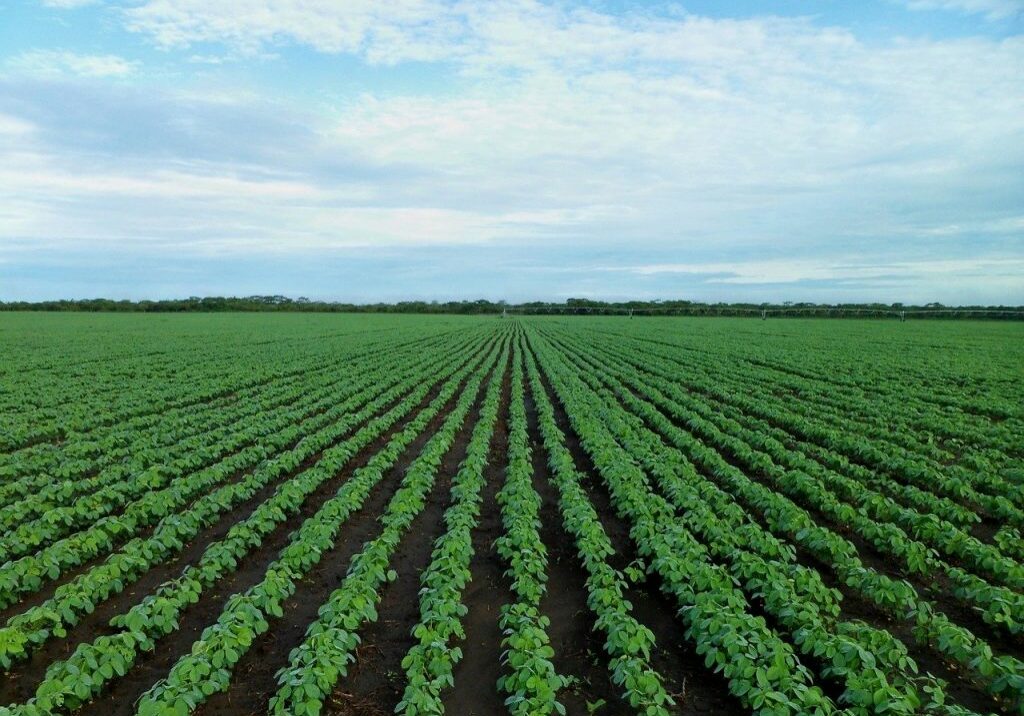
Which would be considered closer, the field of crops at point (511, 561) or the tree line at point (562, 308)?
the field of crops at point (511, 561)

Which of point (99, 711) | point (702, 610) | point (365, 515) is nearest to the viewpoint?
point (99, 711)


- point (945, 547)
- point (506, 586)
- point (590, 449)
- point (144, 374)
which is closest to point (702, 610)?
point (506, 586)

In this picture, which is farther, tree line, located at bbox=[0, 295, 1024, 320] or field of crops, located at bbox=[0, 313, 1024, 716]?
tree line, located at bbox=[0, 295, 1024, 320]

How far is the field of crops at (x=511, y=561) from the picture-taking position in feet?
16.5

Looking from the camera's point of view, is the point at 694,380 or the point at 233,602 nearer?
the point at 233,602

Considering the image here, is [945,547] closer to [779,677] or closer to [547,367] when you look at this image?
[779,677]

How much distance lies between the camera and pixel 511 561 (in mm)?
7492

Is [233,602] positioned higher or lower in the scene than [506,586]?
higher

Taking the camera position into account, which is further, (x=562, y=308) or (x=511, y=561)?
(x=562, y=308)

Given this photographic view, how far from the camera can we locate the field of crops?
5.04 m

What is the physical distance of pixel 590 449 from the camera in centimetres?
1249

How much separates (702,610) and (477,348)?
35.3 meters

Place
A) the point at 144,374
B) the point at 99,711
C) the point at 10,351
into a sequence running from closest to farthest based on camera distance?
the point at 99,711
the point at 144,374
the point at 10,351

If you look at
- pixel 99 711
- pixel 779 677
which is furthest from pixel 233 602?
pixel 779 677
